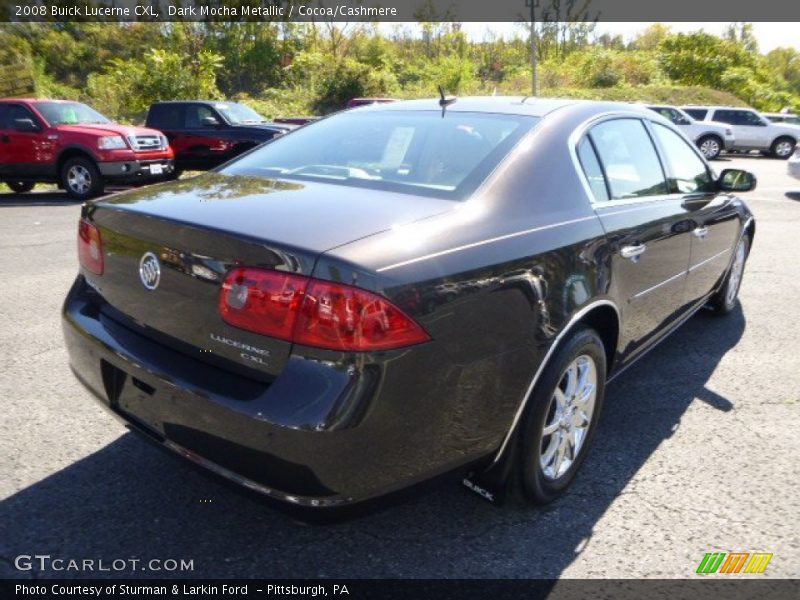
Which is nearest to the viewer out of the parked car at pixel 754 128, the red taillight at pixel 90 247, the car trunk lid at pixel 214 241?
the car trunk lid at pixel 214 241

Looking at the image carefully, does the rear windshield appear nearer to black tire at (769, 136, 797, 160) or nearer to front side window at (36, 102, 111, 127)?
front side window at (36, 102, 111, 127)

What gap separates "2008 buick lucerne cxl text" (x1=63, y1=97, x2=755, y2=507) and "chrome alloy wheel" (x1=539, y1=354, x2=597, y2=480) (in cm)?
1

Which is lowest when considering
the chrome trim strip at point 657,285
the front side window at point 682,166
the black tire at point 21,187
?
the chrome trim strip at point 657,285

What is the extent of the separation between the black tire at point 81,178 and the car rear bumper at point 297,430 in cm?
1038

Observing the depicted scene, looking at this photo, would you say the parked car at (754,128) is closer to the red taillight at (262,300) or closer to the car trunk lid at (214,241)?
the car trunk lid at (214,241)

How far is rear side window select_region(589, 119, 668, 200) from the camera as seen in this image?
3.09 m

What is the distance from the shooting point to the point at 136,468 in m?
2.80

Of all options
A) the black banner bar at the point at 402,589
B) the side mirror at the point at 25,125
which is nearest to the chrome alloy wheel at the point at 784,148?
the side mirror at the point at 25,125

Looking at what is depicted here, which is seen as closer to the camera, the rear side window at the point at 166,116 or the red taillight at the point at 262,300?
the red taillight at the point at 262,300

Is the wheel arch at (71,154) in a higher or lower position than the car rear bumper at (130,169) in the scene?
higher

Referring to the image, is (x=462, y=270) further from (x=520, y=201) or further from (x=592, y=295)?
(x=592, y=295)

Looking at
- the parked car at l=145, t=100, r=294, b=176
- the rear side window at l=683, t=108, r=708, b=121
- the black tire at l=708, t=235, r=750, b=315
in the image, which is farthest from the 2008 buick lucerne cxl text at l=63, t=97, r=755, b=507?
the rear side window at l=683, t=108, r=708, b=121

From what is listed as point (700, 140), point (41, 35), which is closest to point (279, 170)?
point (700, 140)

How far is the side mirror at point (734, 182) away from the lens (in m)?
4.27
